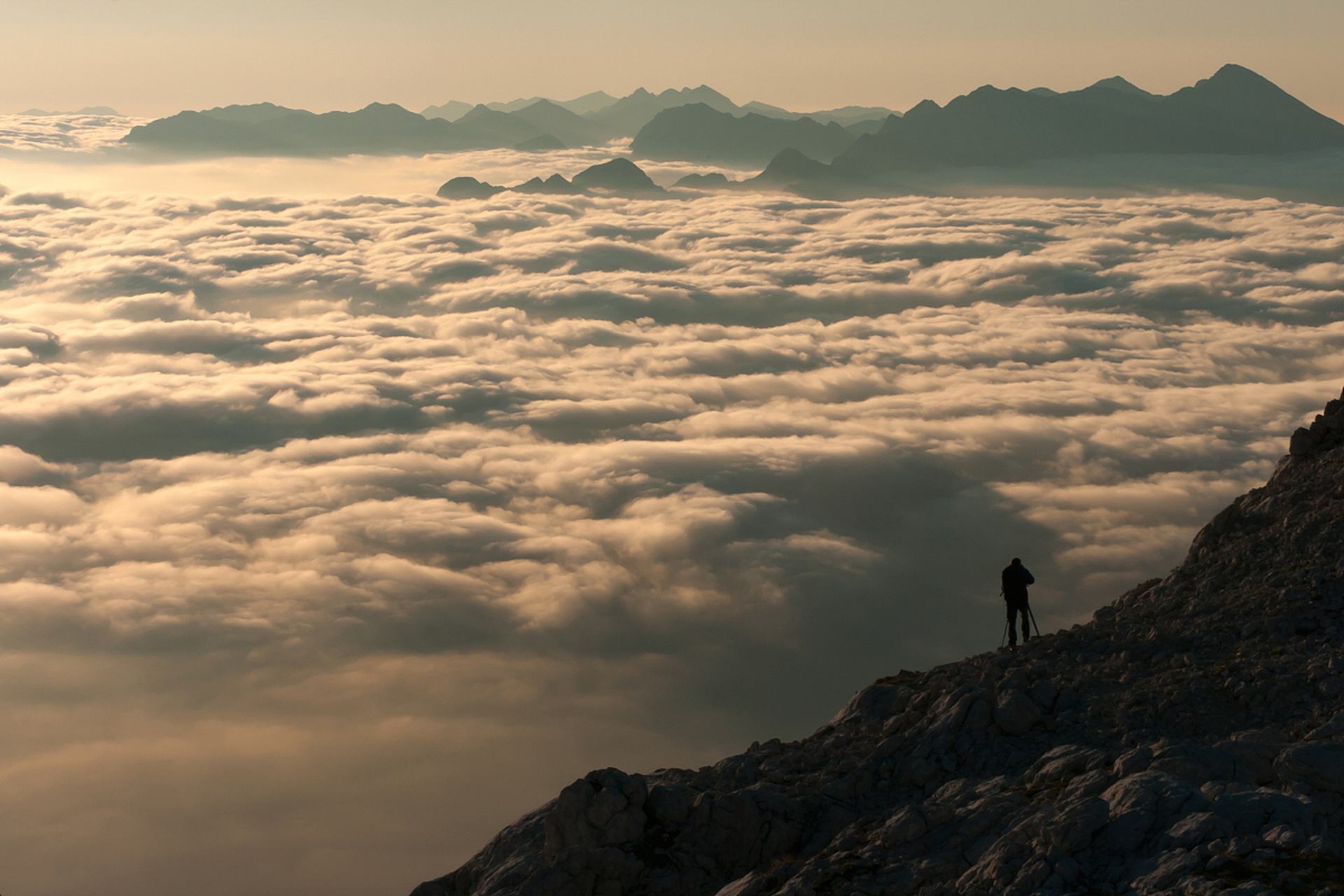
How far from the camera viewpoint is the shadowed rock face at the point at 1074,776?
1530 centimetres

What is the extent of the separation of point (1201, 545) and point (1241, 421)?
180 m

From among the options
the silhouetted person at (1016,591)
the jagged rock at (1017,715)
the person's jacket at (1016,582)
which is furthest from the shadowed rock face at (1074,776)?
the person's jacket at (1016,582)

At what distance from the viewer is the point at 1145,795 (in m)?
15.9

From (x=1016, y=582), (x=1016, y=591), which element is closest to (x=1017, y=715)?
(x=1016, y=591)

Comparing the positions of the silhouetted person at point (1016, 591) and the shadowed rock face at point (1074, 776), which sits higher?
the silhouetted person at point (1016, 591)

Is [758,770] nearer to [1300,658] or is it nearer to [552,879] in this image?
[552,879]

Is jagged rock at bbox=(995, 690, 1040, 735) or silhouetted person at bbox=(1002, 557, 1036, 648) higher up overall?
silhouetted person at bbox=(1002, 557, 1036, 648)

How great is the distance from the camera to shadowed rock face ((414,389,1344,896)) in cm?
1530

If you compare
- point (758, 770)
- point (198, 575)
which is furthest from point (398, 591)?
point (758, 770)

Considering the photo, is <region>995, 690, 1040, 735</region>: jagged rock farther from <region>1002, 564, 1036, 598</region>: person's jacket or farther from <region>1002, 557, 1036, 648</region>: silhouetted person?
<region>1002, 564, 1036, 598</region>: person's jacket

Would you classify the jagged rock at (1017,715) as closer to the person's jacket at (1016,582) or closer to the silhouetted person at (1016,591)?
the silhouetted person at (1016,591)

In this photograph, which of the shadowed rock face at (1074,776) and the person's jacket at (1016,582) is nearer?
the shadowed rock face at (1074,776)

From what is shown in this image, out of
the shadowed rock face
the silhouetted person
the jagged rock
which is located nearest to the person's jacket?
the silhouetted person

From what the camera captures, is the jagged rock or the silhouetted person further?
the silhouetted person
